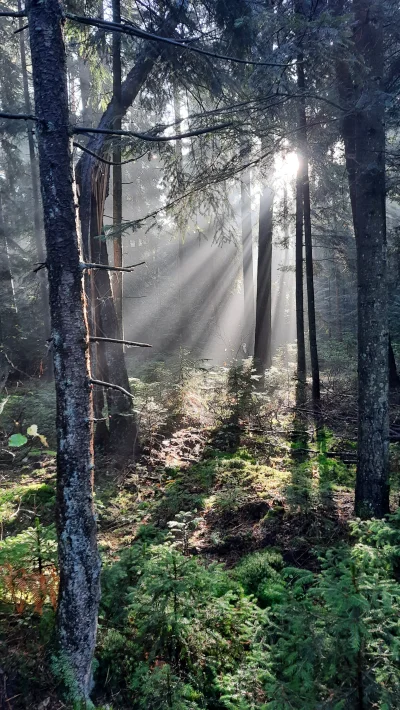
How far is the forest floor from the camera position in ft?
Answer: 10.8

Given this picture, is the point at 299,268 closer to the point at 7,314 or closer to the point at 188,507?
the point at 188,507

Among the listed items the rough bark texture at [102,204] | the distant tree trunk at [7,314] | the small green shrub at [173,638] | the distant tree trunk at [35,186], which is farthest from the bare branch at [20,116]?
the distant tree trunk at [35,186]

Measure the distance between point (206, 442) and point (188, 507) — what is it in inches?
99.3

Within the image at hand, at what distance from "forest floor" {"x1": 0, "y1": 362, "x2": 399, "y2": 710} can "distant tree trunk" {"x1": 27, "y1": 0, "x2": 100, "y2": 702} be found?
0.41m

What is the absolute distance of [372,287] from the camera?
5203 mm

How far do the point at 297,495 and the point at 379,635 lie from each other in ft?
10.1

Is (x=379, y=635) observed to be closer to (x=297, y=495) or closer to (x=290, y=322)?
(x=297, y=495)

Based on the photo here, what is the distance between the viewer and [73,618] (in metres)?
2.93

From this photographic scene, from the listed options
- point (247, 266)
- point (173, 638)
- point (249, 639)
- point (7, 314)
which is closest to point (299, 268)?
point (249, 639)

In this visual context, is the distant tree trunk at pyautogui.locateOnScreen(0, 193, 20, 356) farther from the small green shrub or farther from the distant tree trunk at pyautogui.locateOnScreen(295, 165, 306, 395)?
the small green shrub

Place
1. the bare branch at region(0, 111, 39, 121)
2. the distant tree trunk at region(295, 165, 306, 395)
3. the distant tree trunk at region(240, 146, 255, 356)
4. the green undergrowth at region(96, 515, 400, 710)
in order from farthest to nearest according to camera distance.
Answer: the distant tree trunk at region(240, 146, 255, 356) → the distant tree trunk at region(295, 165, 306, 395) → the bare branch at region(0, 111, 39, 121) → the green undergrowth at region(96, 515, 400, 710)

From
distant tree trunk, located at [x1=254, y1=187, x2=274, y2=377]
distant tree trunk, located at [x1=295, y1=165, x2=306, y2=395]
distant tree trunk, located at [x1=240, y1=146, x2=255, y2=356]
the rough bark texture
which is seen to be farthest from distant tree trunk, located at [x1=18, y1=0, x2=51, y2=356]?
distant tree trunk, located at [x1=295, y1=165, x2=306, y2=395]

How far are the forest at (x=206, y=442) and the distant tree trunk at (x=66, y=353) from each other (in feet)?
0.05

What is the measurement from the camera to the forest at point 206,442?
283 cm
